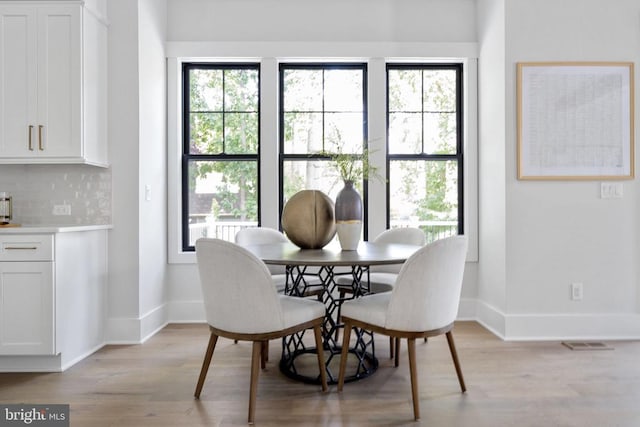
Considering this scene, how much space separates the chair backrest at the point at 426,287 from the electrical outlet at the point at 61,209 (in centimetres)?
264

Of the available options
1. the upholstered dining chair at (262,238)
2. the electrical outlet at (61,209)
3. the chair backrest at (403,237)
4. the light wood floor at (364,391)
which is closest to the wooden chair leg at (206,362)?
the light wood floor at (364,391)

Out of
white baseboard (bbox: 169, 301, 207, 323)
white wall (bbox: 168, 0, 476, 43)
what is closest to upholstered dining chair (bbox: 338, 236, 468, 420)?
white baseboard (bbox: 169, 301, 207, 323)

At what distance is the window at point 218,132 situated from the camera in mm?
3988

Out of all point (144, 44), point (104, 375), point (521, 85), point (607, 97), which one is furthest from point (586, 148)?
point (104, 375)

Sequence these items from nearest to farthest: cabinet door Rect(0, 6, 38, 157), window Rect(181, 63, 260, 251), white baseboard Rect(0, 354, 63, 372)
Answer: white baseboard Rect(0, 354, 63, 372) < cabinet door Rect(0, 6, 38, 157) < window Rect(181, 63, 260, 251)

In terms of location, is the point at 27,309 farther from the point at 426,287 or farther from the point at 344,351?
the point at 426,287

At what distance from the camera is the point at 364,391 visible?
7.69ft

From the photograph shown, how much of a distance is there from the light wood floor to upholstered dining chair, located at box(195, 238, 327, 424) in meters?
0.36

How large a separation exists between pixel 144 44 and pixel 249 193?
154 cm

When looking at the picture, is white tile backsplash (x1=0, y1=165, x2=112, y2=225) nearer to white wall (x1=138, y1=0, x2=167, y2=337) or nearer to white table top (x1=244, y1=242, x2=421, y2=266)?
white wall (x1=138, y1=0, x2=167, y2=337)

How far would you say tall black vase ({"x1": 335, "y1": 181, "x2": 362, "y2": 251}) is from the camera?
2.57 meters

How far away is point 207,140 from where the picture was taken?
13.1 feet

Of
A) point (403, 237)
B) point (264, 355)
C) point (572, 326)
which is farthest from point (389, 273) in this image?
point (572, 326)

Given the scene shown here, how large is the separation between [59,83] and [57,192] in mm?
853
